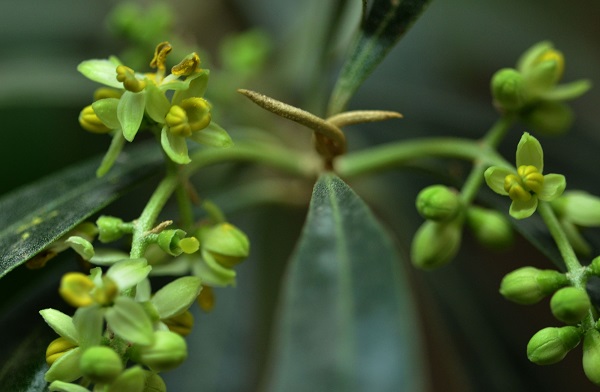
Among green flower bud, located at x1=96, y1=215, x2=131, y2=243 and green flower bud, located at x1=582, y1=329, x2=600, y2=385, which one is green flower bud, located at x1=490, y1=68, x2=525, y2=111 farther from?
green flower bud, located at x1=96, y1=215, x2=131, y2=243

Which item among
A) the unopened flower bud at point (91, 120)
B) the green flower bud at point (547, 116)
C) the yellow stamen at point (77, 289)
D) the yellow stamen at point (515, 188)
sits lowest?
the yellow stamen at point (77, 289)

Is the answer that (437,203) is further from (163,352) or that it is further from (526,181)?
(163,352)

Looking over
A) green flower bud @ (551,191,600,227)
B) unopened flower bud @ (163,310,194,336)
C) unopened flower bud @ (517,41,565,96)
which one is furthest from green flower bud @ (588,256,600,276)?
unopened flower bud @ (163,310,194,336)

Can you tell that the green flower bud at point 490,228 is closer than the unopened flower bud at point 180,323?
No

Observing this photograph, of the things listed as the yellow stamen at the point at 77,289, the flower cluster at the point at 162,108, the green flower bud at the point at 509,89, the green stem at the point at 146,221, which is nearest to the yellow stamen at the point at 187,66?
the flower cluster at the point at 162,108

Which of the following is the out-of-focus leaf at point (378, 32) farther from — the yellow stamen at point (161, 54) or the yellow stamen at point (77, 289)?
the yellow stamen at point (77, 289)

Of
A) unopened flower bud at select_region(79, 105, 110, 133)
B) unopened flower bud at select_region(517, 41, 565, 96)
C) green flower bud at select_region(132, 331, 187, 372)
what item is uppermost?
unopened flower bud at select_region(517, 41, 565, 96)

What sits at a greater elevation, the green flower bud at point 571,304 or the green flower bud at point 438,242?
the green flower bud at point 571,304
